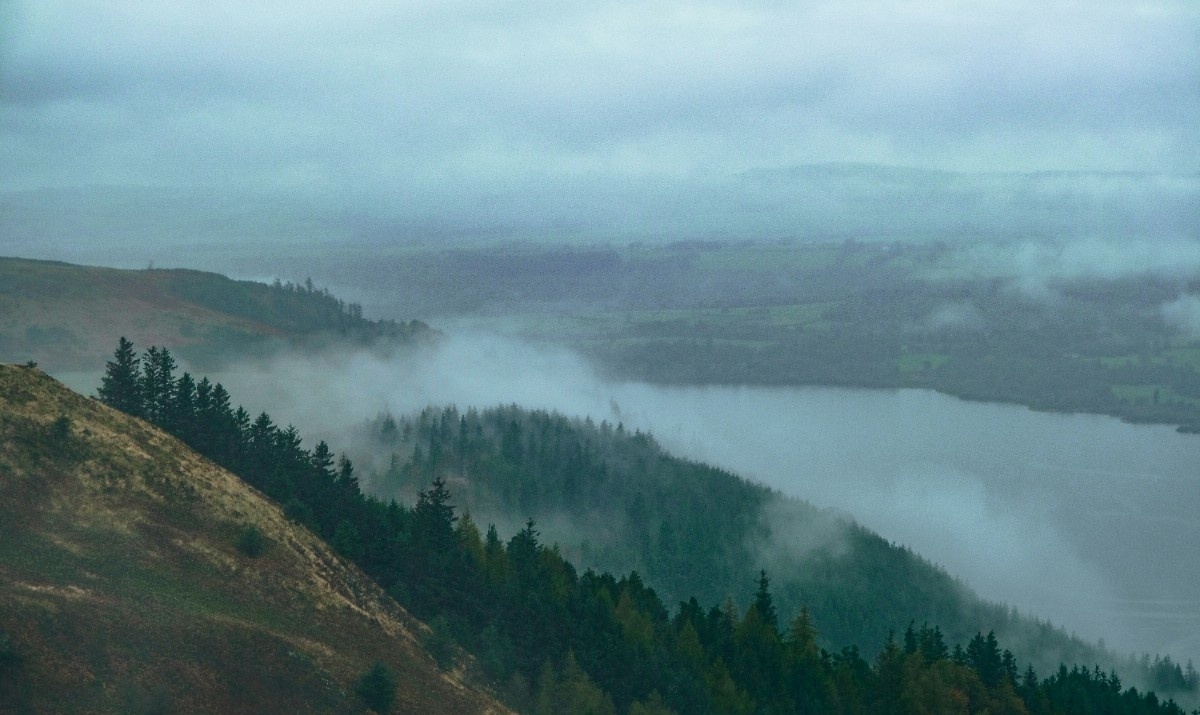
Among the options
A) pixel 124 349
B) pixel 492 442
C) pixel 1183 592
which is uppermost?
pixel 124 349

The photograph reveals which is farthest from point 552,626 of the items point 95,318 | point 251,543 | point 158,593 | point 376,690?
point 95,318

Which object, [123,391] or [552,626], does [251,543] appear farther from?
[123,391]

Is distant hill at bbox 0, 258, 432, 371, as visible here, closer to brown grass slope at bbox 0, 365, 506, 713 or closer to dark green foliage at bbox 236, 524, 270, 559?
brown grass slope at bbox 0, 365, 506, 713

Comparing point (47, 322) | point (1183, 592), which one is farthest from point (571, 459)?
point (1183, 592)

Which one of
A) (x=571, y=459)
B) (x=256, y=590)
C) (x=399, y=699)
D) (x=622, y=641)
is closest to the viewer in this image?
(x=399, y=699)

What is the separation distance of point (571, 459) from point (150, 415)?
103m

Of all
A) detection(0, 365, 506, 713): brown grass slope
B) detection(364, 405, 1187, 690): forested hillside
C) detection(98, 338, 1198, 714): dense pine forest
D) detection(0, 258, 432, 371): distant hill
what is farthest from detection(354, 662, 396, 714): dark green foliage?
detection(0, 258, 432, 371): distant hill

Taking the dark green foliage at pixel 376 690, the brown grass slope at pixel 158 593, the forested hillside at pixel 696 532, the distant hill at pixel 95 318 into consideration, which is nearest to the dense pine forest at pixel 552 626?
the brown grass slope at pixel 158 593

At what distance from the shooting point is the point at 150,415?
62.6m

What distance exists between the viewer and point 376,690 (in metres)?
40.9

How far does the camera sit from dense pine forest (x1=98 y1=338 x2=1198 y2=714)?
53312 millimetres

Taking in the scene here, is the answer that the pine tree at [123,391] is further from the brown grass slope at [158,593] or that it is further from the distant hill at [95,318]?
the distant hill at [95,318]

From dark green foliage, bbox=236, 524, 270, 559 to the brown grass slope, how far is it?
1.08 ft

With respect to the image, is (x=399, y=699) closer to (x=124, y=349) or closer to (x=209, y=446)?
(x=209, y=446)
